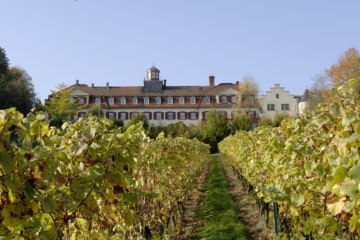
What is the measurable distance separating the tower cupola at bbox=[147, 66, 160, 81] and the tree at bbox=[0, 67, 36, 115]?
56.2 ft

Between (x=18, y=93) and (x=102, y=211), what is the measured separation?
4358 centimetres

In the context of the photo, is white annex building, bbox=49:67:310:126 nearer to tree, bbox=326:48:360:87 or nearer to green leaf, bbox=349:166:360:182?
tree, bbox=326:48:360:87

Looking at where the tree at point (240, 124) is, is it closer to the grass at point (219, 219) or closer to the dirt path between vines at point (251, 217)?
the dirt path between vines at point (251, 217)

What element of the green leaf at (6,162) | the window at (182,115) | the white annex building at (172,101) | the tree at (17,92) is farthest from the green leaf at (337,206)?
the window at (182,115)

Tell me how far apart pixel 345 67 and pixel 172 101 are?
22493mm

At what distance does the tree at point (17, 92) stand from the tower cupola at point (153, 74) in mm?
17142

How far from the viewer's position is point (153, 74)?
62875 mm

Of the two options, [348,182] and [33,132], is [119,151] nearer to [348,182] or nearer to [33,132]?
[33,132]

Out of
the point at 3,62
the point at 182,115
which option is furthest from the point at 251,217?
the point at 182,115

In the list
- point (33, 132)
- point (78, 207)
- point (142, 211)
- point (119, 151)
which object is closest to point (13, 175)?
point (33, 132)

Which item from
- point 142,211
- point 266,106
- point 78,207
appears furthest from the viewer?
point 266,106

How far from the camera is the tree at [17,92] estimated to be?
42812 mm

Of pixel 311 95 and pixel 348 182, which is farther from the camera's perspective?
pixel 311 95

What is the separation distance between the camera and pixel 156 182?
270 inches
